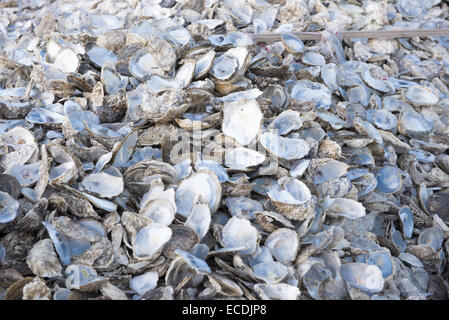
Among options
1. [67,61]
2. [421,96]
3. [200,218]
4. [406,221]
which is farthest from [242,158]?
[421,96]

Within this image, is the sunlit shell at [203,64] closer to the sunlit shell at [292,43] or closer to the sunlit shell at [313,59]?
the sunlit shell at [292,43]

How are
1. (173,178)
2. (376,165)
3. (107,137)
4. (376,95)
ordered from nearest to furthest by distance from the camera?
(173,178)
(107,137)
(376,165)
(376,95)

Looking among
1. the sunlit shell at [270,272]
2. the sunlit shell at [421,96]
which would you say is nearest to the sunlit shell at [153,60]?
the sunlit shell at [270,272]

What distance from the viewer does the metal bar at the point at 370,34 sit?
3043mm

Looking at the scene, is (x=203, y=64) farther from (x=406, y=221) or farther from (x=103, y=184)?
(x=406, y=221)

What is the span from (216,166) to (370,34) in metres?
1.87

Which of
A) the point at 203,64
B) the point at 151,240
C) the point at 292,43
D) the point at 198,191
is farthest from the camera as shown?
the point at 292,43

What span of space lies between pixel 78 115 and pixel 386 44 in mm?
2258

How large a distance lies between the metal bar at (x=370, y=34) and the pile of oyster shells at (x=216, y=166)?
0.08 m

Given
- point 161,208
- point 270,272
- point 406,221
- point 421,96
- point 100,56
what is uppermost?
point 100,56

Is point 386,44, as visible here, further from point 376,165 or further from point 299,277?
point 299,277

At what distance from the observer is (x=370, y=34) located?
10.9 ft

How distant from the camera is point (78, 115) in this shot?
2.33 metres
